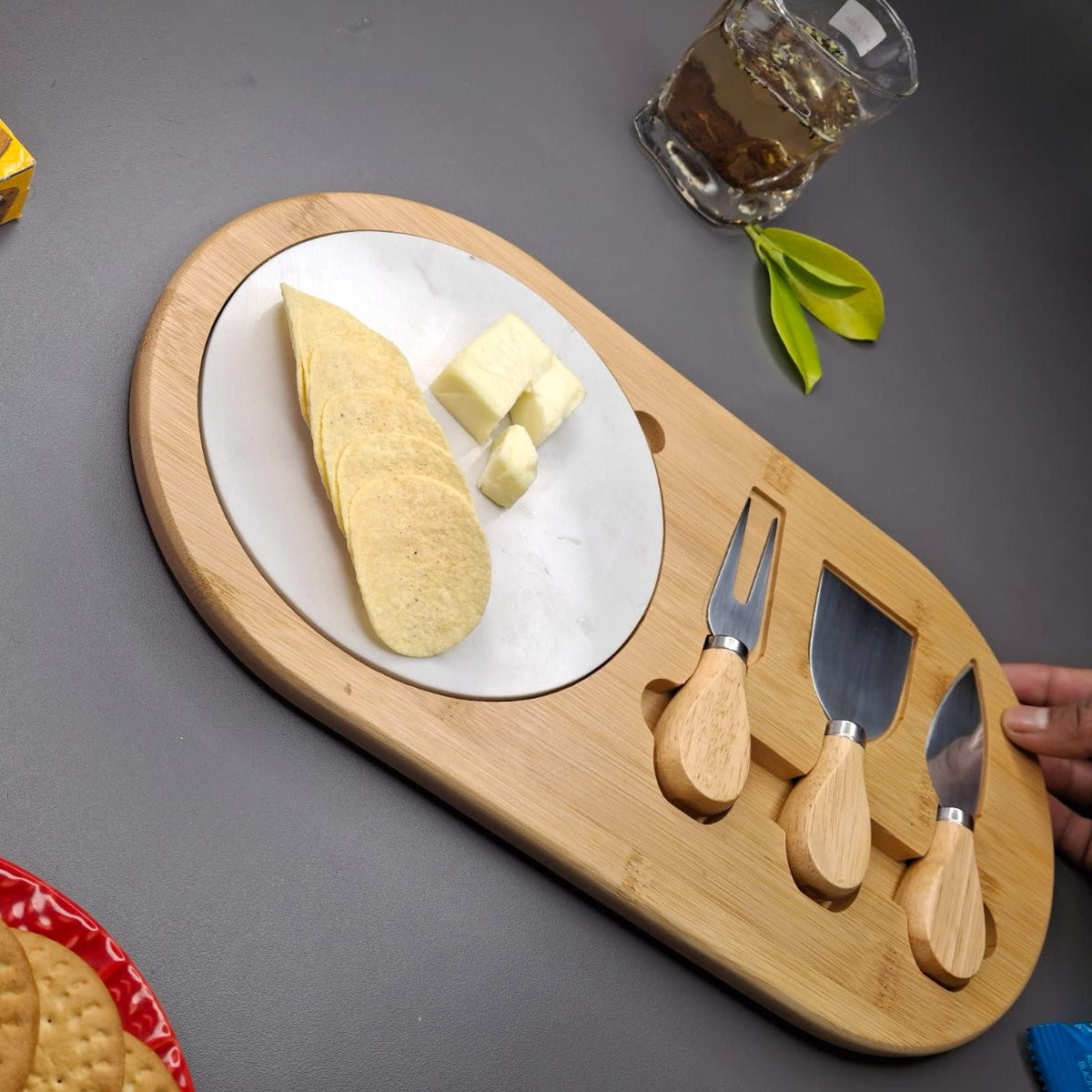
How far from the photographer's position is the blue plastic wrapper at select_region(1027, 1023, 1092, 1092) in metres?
1.07

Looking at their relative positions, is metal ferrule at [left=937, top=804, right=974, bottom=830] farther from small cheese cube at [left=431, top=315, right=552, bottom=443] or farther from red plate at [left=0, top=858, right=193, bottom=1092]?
red plate at [left=0, top=858, right=193, bottom=1092]

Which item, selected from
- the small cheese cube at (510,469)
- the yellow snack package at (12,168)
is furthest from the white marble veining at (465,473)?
the yellow snack package at (12,168)

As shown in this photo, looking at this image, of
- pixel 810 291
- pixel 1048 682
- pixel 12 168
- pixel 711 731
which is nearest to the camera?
pixel 12 168

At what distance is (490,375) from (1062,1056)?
0.86m

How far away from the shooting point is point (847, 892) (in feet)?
3.25

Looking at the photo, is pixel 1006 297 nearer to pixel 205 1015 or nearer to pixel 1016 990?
pixel 1016 990

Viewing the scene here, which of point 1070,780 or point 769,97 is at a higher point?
point 769,97

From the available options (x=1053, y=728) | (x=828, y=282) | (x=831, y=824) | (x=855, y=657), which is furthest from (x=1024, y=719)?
(x=828, y=282)

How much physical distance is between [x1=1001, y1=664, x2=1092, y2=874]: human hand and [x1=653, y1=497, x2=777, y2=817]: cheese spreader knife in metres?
0.39

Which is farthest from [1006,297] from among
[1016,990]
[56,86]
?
[56,86]

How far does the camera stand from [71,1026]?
0.62 m

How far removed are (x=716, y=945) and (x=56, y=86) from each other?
957 millimetres

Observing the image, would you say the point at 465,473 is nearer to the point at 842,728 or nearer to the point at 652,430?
the point at 652,430


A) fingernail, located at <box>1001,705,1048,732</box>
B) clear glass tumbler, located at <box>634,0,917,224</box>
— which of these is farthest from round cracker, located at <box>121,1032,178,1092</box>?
clear glass tumbler, located at <box>634,0,917,224</box>
